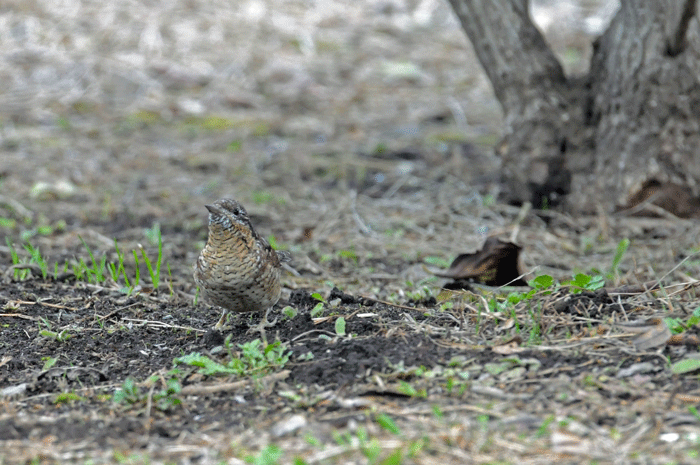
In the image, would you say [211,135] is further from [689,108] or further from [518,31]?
[689,108]

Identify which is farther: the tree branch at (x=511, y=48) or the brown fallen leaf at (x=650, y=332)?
the tree branch at (x=511, y=48)

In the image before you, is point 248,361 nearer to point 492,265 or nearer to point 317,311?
point 317,311

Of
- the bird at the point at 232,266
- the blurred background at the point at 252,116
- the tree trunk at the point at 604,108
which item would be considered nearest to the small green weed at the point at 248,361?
the bird at the point at 232,266

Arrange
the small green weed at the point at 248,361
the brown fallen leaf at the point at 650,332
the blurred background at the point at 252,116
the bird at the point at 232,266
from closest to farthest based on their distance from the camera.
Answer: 1. the brown fallen leaf at the point at 650,332
2. the small green weed at the point at 248,361
3. the bird at the point at 232,266
4. the blurred background at the point at 252,116

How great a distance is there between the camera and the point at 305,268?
603 centimetres

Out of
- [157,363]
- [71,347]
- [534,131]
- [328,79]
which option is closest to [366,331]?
[157,363]

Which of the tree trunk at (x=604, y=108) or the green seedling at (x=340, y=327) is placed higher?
the tree trunk at (x=604, y=108)

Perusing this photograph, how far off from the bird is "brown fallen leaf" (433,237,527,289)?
4.47ft

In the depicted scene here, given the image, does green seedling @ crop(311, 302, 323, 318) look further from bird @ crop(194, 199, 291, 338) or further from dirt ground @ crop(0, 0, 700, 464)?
bird @ crop(194, 199, 291, 338)

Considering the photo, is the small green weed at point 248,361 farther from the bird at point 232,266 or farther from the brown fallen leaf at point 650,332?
the brown fallen leaf at point 650,332

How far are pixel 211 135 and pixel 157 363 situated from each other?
6.68 metres

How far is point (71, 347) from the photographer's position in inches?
167

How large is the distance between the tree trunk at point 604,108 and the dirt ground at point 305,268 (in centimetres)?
28

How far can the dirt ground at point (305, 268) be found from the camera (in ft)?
10.2
